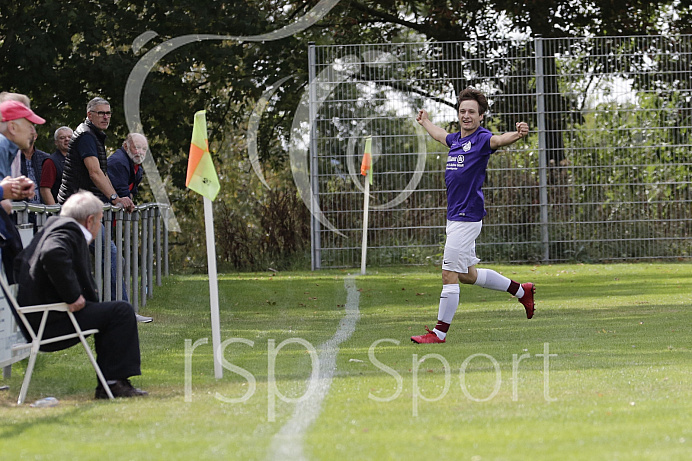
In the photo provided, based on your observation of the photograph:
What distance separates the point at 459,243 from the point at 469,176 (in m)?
0.60

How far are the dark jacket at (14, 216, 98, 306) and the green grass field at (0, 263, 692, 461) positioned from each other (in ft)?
2.22

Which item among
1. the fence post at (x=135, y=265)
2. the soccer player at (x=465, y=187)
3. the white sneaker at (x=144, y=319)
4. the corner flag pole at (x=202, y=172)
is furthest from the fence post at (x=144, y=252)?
the corner flag pole at (x=202, y=172)

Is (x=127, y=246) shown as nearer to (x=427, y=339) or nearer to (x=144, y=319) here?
(x=144, y=319)

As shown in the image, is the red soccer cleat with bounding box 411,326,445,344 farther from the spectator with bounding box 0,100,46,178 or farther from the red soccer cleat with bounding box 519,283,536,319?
the spectator with bounding box 0,100,46,178

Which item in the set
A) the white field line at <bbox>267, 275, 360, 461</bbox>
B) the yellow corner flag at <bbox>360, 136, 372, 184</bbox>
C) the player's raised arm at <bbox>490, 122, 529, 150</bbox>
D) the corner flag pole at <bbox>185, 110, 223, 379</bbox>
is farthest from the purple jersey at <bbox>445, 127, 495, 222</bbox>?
the yellow corner flag at <bbox>360, 136, 372, 184</bbox>

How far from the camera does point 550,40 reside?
2078cm

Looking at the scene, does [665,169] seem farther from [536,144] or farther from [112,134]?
[112,134]

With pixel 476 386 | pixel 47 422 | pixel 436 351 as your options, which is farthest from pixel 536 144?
pixel 47 422

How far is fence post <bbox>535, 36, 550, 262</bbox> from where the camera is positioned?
2048cm

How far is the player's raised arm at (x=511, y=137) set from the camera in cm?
898

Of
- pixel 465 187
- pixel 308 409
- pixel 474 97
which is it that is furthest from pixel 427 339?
pixel 308 409

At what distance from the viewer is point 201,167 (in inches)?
289

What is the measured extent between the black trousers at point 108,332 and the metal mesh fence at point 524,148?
1336 centimetres

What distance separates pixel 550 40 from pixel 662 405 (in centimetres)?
1579
